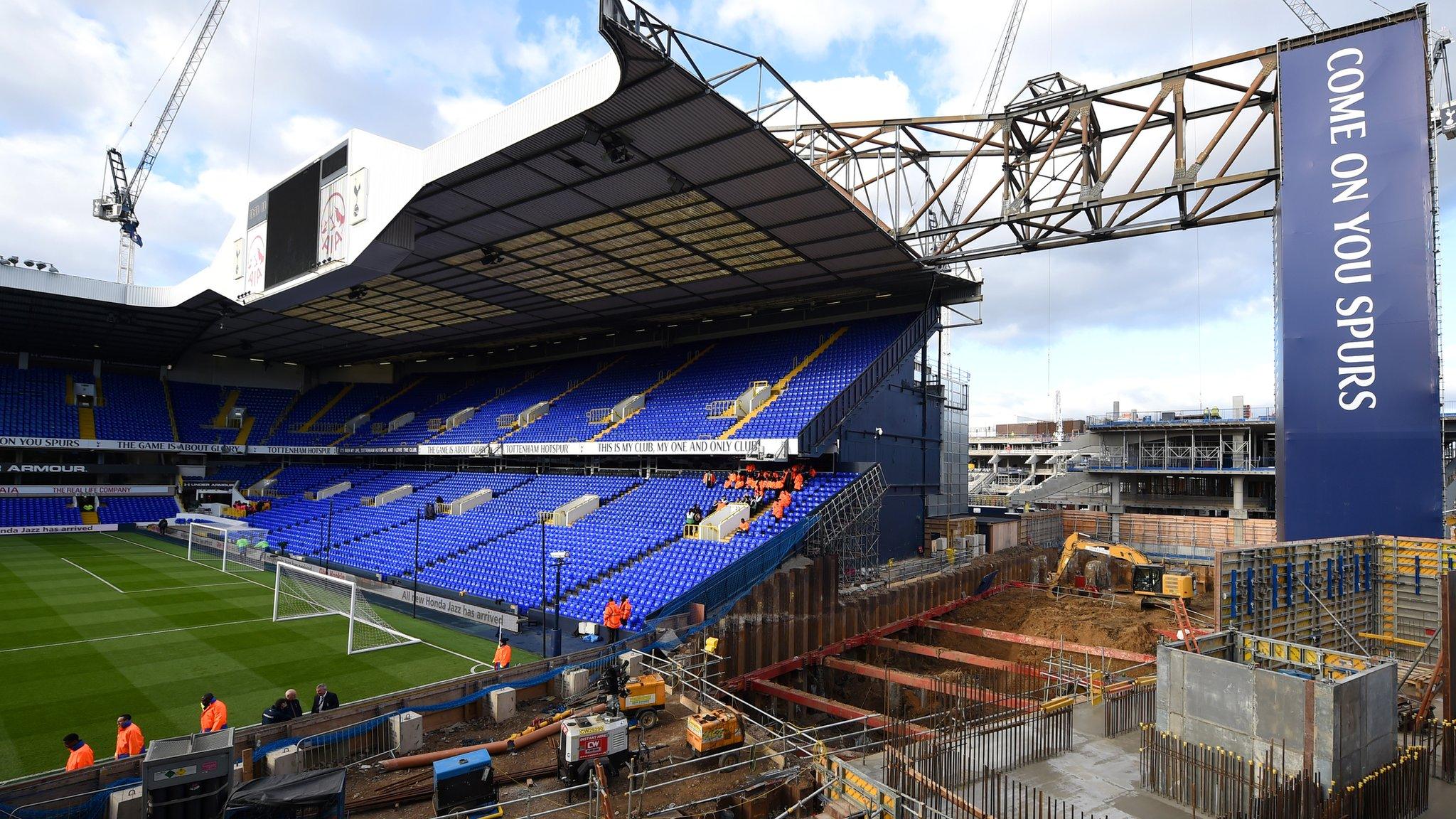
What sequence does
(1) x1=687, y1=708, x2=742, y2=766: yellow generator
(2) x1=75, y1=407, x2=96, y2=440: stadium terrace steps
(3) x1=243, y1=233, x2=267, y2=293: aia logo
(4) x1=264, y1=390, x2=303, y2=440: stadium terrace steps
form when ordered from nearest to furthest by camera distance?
1. (1) x1=687, y1=708, x2=742, y2=766: yellow generator
2. (3) x1=243, y1=233, x2=267, y2=293: aia logo
3. (2) x1=75, y1=407, x2=96, y2=440: stadium terrace steps
4. (4) x1=264, y1=390, x2=303, y2=440: stadium terrace steps

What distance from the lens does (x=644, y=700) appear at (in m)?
14.7

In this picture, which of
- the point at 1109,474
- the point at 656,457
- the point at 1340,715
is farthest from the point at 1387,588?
the point at 1109,474

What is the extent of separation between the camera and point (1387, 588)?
662 inches

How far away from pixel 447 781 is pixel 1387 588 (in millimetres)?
20678

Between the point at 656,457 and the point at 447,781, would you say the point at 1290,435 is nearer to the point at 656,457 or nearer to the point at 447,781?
the point at 447,781

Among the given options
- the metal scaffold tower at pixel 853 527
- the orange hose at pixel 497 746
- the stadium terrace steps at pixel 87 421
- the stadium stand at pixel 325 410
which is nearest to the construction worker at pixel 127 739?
the orange hose at pixel 497 746

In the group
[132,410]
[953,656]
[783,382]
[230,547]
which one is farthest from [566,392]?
[132,410]

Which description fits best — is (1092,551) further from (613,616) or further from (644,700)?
(644,700)

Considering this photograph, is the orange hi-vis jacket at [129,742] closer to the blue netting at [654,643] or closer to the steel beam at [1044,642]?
the blue netting at [654,643]

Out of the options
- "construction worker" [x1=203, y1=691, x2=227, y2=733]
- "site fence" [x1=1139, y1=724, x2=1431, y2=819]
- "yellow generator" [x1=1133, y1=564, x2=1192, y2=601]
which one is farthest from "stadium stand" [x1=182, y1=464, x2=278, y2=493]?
"site fence" [x1=1139, y1=724, x2=1431, y2=819]

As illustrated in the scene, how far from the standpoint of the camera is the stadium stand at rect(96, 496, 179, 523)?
4594cm

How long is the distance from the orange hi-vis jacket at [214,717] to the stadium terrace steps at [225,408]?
49614 mm

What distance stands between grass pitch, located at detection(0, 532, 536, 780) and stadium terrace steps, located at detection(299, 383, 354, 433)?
26.6 meters

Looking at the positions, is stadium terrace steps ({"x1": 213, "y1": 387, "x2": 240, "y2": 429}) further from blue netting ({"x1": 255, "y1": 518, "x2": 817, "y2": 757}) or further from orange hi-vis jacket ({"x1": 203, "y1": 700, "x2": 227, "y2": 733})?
orange hi-vis jacket ({"x1": 203, "y1": 700, "x2": 227, "y2": 733})
